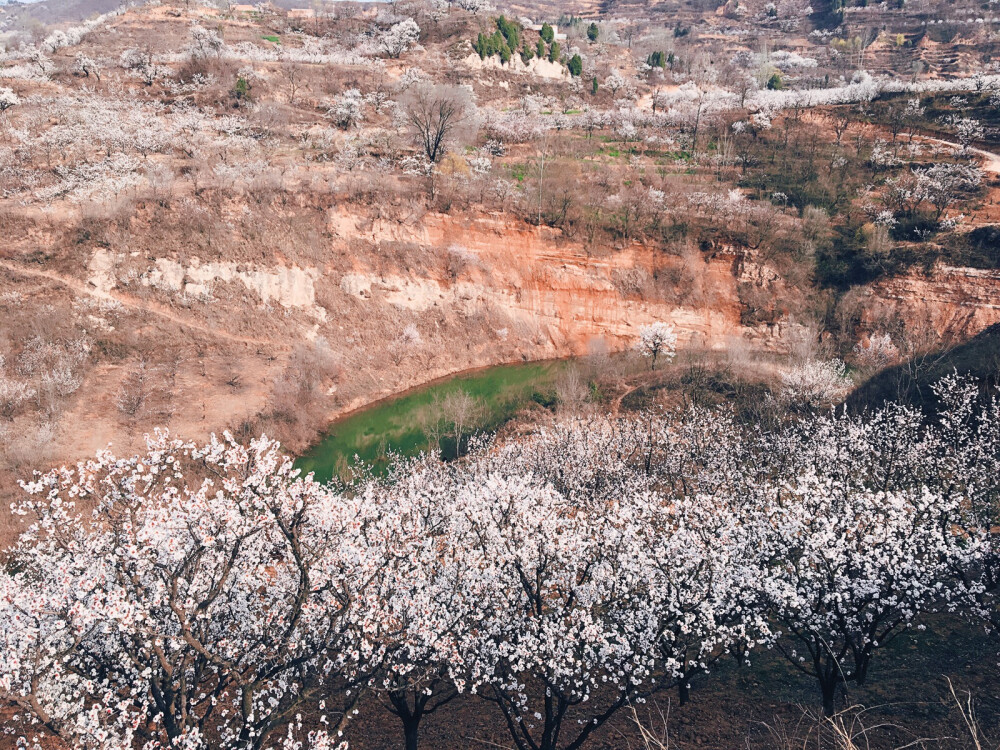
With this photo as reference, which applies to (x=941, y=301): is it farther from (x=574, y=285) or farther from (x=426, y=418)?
(x=426, y=418)

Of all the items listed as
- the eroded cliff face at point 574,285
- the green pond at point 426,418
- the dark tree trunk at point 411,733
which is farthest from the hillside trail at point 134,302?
the dark tree trunk at point 411,733

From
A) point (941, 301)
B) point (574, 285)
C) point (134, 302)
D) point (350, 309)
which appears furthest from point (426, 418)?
point (941, 301)

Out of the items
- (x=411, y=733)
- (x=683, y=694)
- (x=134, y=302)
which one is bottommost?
(x=134, y=302)

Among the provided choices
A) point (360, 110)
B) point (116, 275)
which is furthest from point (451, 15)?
point (116, 275)

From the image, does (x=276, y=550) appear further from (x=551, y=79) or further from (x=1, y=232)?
(x=551, y=79)

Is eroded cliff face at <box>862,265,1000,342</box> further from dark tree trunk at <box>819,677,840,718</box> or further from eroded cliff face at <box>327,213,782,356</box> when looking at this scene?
dark tree trunk at <box>819,677,840,718</box>

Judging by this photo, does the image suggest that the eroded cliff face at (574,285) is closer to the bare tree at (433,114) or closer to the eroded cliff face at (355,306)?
the eroded cliff face at (355,306)
